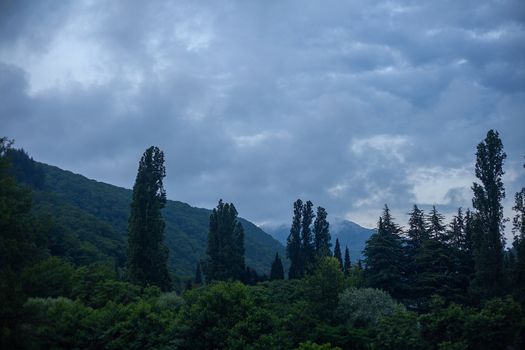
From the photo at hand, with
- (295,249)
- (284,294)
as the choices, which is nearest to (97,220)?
(295,249)

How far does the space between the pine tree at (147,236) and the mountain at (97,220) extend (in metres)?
30.5

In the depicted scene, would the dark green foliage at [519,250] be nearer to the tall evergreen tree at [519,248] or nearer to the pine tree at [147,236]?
the tall evergreen tree at [519,248]

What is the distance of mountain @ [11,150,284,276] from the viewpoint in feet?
258

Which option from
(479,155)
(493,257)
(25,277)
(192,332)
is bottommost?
(192,332)

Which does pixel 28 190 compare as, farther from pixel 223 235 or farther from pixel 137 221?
pixel 223 235

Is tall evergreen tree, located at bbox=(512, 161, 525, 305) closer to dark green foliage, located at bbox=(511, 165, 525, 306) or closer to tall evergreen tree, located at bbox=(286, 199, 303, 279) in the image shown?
dark green foliage, located at bbox=(511, 165, 525, 306)

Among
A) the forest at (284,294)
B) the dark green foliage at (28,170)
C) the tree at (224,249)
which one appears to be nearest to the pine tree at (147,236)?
the forest at (284,294)

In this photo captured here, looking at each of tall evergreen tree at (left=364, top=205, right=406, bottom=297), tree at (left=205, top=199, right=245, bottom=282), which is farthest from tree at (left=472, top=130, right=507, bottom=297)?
tree at (left=205, top=199, right=245, bottom=282)

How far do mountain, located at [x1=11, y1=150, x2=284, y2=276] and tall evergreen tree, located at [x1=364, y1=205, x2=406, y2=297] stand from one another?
43.6m

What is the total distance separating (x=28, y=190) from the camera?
29.5m

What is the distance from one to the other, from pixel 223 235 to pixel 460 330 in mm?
39494

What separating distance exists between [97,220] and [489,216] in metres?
86.1

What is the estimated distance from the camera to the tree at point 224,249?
6009 cm

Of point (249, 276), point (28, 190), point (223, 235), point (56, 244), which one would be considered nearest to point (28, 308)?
point (28, 190)
